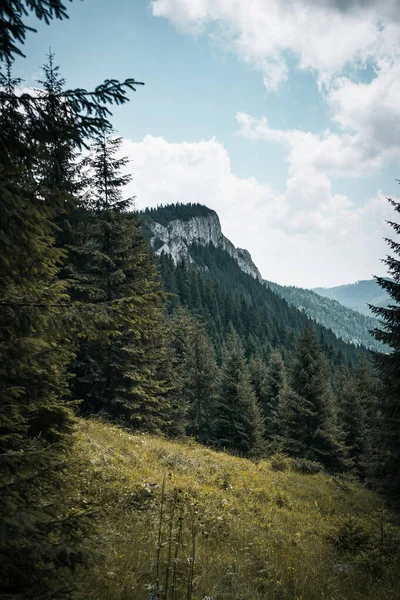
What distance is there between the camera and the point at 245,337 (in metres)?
103

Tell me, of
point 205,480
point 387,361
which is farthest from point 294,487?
point 387,361

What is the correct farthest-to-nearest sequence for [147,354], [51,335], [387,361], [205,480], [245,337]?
[245,337] → [147,354] → [387,361] → [205,480] → [51,335]

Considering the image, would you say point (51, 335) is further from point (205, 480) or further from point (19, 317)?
point (205, 480)

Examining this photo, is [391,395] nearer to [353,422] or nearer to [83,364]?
[83,364]

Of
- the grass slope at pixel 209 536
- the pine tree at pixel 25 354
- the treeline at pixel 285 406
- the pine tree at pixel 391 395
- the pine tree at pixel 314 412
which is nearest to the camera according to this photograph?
the pine tree at pixel 25 354

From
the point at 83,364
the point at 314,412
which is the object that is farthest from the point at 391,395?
the point at 83,364

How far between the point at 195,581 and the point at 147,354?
13.4m

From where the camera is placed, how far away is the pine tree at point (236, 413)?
1102 inches

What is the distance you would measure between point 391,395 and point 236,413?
17.6 m

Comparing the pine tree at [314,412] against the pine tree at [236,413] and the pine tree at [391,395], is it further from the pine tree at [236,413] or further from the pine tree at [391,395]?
the pine tree at [391,395]

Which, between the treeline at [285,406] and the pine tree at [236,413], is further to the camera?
the pine tree at [236,413]

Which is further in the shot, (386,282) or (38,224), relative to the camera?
(386,282)

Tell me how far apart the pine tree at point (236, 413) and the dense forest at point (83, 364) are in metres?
0.12

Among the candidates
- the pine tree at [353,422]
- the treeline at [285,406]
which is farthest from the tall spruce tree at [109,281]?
the pine tree at [353,422]
